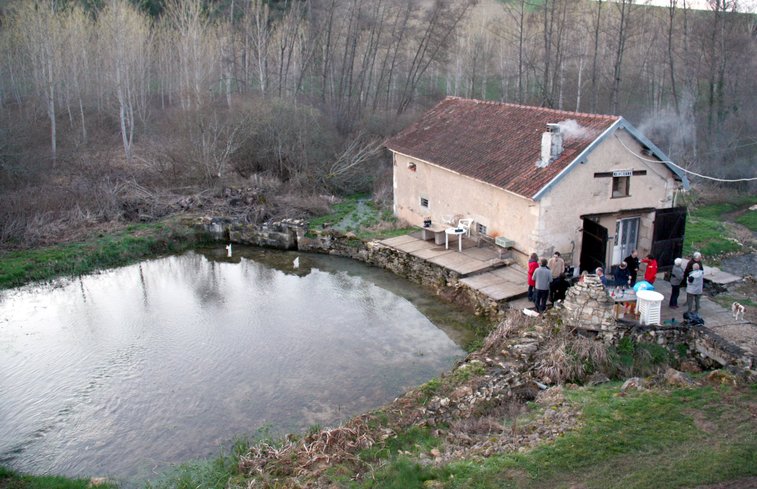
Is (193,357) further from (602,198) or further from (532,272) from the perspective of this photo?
(602,198)

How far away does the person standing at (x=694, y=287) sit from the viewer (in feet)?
46.0

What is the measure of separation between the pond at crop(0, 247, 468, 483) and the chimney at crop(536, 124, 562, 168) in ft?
16.9

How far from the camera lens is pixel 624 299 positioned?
14.8 meters

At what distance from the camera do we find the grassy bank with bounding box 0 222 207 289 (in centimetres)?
1919

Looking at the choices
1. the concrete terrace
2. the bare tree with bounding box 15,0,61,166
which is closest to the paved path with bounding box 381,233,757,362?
the concrete terrace

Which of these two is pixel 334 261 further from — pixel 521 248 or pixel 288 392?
pixel 288 392

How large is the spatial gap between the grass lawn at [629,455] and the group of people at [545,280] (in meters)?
4.37

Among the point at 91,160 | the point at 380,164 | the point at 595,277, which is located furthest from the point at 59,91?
the point at 595,277

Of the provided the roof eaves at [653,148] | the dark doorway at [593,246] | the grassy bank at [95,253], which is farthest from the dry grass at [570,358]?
the grassy bank at [95,253]

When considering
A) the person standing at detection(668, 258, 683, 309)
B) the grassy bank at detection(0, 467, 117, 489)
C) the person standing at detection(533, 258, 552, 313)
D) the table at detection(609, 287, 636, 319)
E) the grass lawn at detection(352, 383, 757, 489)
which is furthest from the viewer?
the person standing at detection(533, 258, 552, 313)

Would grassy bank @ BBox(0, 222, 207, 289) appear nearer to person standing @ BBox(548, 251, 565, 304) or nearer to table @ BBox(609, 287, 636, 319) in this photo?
person standing @ BBox(548, 251, 565, 304)

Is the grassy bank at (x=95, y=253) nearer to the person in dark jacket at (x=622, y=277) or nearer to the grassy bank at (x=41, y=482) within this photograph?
the grassy bank at (x=41, y=482)

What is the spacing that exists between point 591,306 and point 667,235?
554cm

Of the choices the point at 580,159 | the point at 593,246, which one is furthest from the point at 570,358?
the point at 580,159
